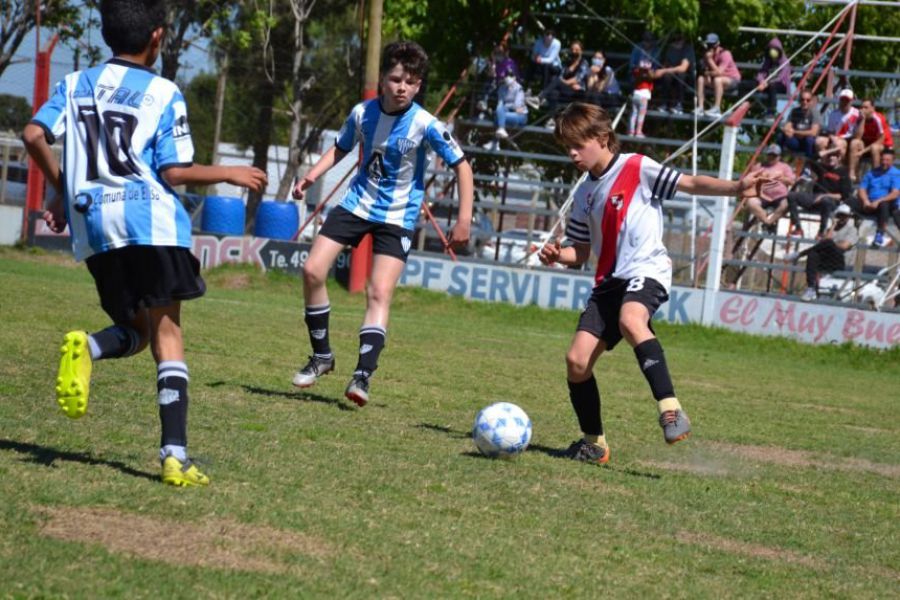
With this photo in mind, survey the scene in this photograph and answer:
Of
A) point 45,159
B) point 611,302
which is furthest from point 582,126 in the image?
point 45,159

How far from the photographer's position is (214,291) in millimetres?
18703

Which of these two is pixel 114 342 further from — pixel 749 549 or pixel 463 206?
pixel 463 206

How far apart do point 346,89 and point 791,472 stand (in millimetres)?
29155

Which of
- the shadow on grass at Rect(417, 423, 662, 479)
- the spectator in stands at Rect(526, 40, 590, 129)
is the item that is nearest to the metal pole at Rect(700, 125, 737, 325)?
the spectator in stands at Rect(526, 40, 590, 129)

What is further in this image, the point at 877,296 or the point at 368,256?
the point at 368,256

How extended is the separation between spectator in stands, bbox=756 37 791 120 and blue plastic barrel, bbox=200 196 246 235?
9.61 metres

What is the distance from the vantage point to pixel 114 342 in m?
5.18

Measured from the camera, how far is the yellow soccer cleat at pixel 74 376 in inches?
187

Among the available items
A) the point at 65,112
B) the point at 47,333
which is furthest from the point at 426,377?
the point at 65,112

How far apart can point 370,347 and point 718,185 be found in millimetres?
2442

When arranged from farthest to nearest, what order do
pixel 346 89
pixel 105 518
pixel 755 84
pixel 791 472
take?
1. pixel 346 89
2. pixel 755 84
3. pixel 791 472
4. pixel 105 518

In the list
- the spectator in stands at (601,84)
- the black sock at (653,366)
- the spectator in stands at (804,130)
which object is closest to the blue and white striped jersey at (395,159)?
the black sock at (653,366)

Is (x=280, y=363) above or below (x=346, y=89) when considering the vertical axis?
below

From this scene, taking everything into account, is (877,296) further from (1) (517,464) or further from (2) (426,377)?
(1) (517,464)
